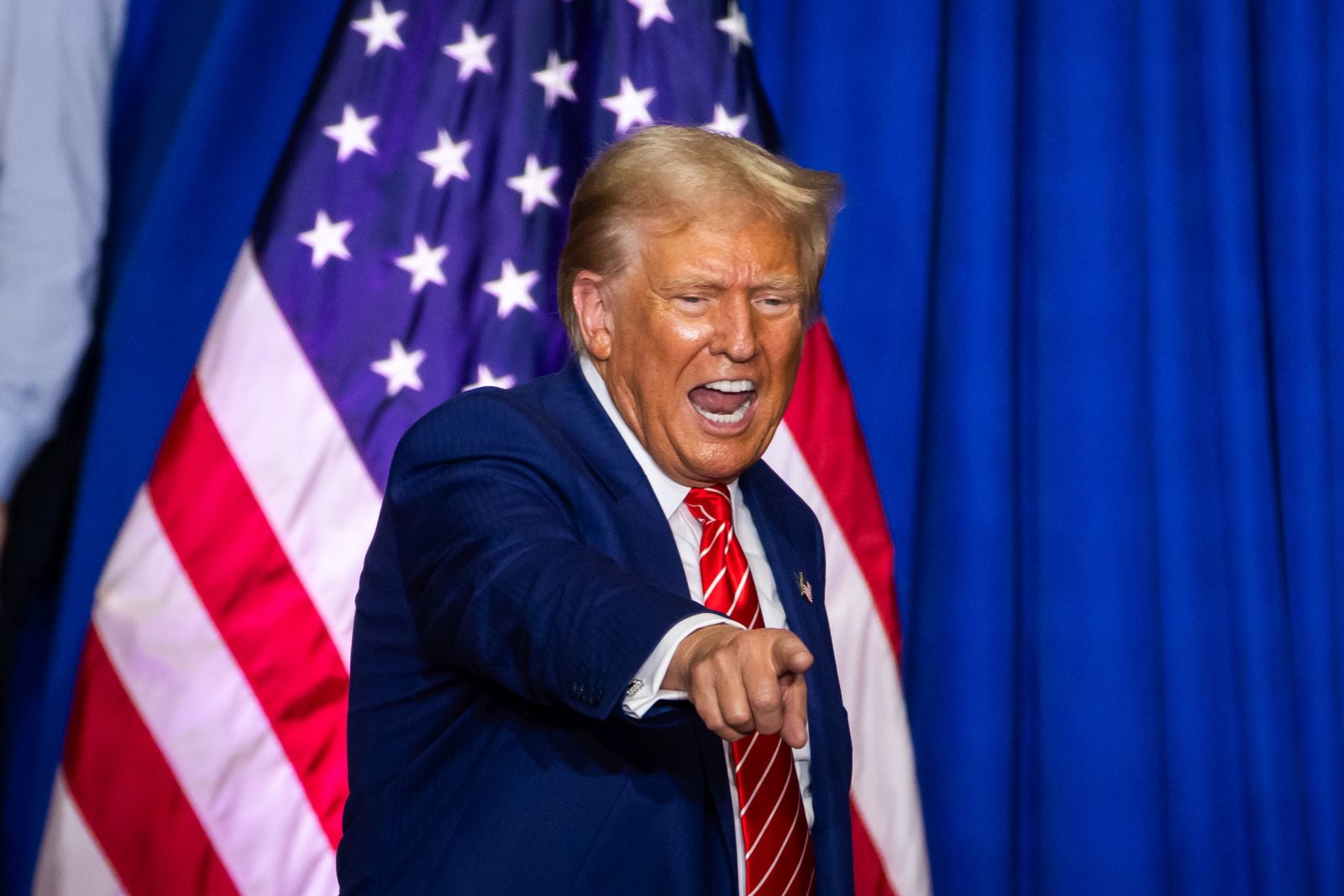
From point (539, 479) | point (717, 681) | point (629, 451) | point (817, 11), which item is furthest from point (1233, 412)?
point (717, 681)

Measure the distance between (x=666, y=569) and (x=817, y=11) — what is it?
5.13 ft

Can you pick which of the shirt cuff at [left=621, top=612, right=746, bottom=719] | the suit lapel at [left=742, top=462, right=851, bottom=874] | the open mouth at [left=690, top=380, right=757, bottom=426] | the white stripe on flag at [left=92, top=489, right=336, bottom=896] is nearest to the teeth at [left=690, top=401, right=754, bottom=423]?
the open mouth at [left=690, top=380, right=757, bottom=426]

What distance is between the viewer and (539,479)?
3.54 feet

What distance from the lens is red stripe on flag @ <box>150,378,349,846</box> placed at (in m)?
1.96

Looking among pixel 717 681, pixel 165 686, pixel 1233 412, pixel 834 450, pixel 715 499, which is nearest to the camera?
pixel 717 681

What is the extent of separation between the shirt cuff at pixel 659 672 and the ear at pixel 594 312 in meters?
0.59

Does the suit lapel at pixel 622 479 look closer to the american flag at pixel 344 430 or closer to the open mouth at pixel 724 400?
the open mouth at pixel 724 400

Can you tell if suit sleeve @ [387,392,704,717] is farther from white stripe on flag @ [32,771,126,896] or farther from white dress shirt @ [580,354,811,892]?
white stripe on flag @ [32,771,126,896]

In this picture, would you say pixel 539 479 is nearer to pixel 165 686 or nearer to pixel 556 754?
pixel 556 754

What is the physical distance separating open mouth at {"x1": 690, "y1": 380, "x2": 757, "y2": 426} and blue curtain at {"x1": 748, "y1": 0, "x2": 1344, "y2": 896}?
1029 millimetres

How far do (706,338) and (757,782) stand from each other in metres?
0.43

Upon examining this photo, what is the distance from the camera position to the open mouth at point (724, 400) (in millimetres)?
1344

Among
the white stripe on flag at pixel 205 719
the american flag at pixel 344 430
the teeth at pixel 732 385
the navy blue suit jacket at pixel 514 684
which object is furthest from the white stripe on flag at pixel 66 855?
the teeth at pixel 732 385

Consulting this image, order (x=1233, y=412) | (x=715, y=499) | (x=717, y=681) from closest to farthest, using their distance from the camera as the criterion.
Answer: (x=717, y=681), (x=715, y=499), (x=1233, y=412)
